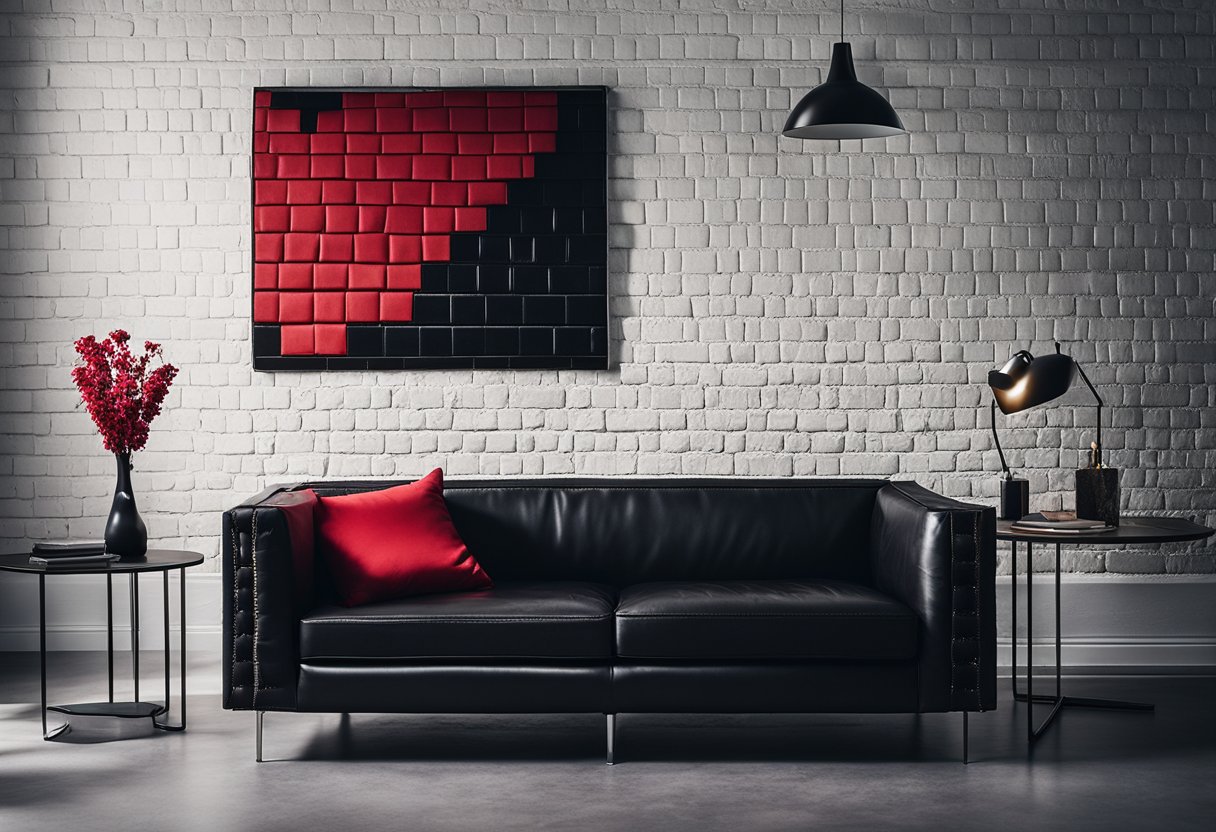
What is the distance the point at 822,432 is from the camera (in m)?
5.10

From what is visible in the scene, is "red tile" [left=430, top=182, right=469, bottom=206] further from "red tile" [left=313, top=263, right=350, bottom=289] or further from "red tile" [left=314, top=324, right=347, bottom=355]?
"red tile" [left=314, top=324, right=347, bottom=355]

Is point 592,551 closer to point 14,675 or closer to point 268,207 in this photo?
point 268,207

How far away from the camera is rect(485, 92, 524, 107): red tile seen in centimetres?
502

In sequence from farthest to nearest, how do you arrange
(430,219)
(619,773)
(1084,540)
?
(430,219)
(1084,540)
(619,773)

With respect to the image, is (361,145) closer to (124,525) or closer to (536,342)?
(536,342)

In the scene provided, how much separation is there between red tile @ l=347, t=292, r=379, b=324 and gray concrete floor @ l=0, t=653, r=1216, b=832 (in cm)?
158

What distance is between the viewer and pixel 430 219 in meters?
5.01

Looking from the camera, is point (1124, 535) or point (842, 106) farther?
point (842, 106)

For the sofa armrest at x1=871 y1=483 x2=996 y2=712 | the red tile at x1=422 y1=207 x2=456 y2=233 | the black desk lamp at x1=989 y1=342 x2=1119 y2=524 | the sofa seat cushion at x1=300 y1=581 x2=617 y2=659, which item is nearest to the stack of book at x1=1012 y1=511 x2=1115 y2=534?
the black desk lamp at x1=989 y1=342 x2=1119 y2=524

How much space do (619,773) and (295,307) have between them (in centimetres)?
242

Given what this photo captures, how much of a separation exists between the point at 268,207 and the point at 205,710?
1.96 metres

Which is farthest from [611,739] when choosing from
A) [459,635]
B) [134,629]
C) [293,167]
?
[293,167]

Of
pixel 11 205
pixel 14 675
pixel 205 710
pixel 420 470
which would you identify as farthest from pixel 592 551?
pixel 11 205

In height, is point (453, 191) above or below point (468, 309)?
above
